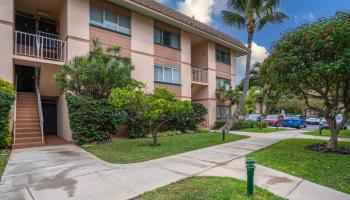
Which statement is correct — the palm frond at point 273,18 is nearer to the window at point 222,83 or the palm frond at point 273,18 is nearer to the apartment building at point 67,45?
the apartment building at point 67,45

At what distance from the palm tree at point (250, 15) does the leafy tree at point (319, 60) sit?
6624mm

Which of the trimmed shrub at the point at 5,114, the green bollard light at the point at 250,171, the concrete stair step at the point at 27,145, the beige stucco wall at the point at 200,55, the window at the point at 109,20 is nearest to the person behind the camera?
the green bollard light at the point at 250,171

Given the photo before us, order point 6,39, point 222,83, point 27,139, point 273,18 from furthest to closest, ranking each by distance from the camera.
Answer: point 222,83, point 273,18, point 6,39, point 27,139

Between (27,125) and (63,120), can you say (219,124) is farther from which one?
(27,125)

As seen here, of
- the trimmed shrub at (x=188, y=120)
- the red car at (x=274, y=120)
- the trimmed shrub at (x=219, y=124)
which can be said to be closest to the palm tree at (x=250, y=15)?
the trimmed shrub at (x=188, y=120)

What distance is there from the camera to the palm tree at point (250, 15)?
55.7 feet

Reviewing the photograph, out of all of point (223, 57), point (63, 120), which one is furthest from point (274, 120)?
point (63, 120)

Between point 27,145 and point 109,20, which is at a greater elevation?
point 109,20

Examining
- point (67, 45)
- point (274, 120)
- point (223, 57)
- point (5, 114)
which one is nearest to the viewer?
point (5, 114)

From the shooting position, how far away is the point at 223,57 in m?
24.5

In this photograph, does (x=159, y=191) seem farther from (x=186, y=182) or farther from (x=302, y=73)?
(x=302, y=73)

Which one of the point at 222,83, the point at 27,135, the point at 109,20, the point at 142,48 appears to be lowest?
the point at 27,135

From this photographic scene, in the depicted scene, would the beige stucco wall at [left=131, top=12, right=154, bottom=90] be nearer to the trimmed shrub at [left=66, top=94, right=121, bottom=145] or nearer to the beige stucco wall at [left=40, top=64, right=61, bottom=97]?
the trimmed shrub at [left=66, top=94, right=121, bottom=145]

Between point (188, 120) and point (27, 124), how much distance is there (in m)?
10.9
